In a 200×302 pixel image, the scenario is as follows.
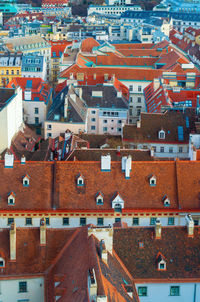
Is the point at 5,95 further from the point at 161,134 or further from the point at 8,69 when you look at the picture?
the point at 8,69

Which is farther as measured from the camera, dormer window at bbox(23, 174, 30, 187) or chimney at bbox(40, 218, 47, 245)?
dormer window at bbox(23, 174, 30, 187)

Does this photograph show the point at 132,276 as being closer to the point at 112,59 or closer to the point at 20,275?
the point at 20,275

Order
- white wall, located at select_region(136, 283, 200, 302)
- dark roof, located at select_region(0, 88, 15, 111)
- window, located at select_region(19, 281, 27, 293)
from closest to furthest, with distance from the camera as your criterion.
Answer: window, located at select_region(19, 281, 27, 293) → white wall, located at select_region(136, 283, 200, 302) → dark roof, located at select_region(0, 88, 15, 111)

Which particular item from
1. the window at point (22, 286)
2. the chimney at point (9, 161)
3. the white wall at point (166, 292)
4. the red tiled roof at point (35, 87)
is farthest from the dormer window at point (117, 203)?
the red tiled roof at point (35, 87)

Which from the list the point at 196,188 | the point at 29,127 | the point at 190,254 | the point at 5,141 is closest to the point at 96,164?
the point at 196,188

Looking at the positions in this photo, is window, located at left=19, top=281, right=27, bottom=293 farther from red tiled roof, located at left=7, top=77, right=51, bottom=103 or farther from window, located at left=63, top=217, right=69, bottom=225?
red tiled roof, located at left=7, top=77, right=51, bottom=103

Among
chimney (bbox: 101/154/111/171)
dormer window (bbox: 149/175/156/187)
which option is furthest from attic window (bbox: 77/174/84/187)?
dormer window (bbox: 149/175/156/187)
